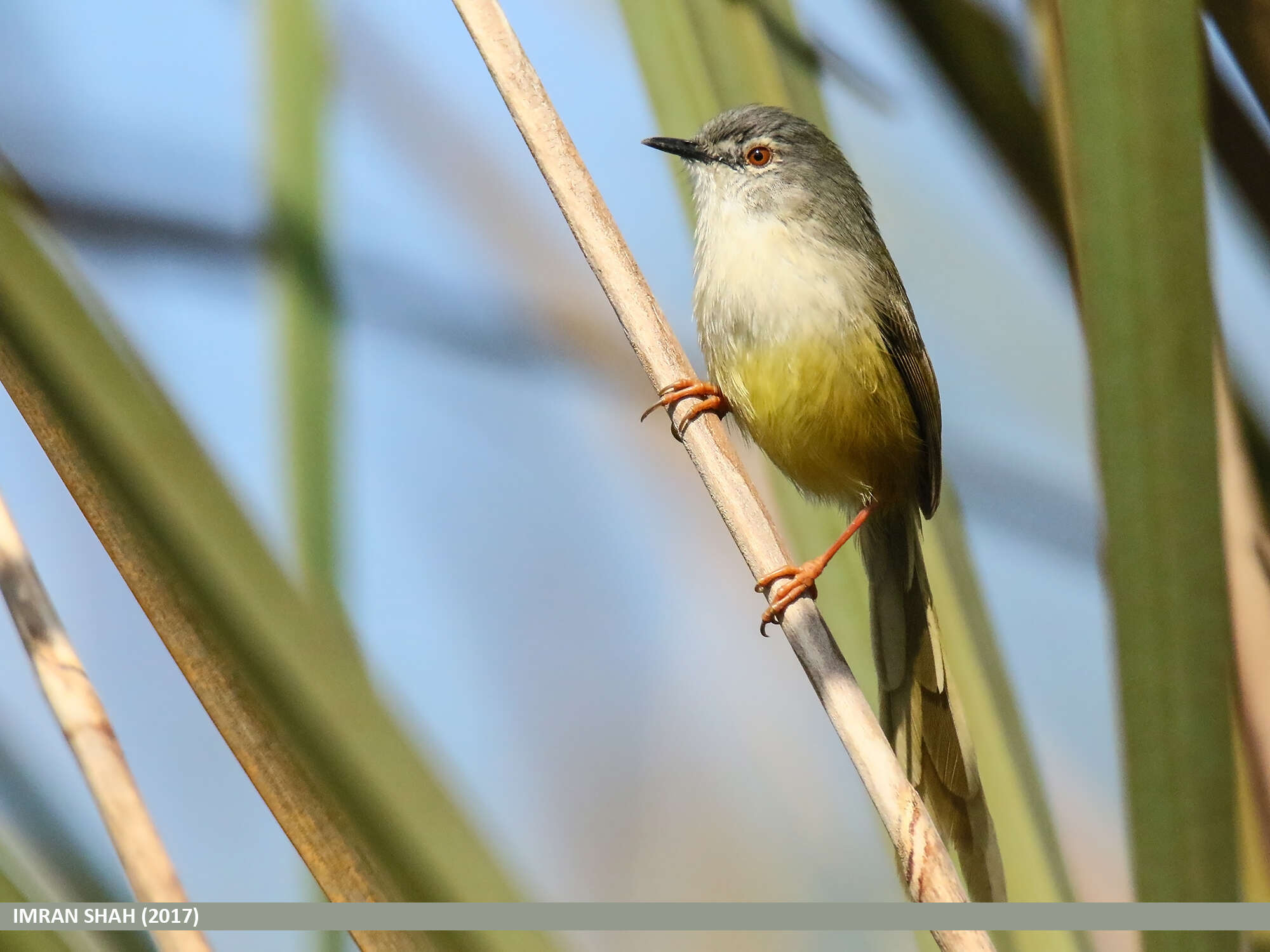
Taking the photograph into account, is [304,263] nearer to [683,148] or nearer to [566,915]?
[683,148]

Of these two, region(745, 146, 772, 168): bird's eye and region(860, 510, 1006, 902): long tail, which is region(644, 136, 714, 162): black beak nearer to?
region(745, 146, 772, 168): bird's eye

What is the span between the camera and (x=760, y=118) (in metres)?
1.48

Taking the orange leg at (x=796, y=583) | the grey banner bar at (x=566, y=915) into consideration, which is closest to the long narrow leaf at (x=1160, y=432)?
the grey banner bar at (x=566, y=915)

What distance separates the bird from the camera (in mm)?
1355

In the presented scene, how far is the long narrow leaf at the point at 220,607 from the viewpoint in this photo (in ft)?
2.14

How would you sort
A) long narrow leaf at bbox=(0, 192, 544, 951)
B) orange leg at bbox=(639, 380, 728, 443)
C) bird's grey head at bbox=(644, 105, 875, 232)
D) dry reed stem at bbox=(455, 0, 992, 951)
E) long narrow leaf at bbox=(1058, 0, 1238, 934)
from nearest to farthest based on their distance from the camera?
long narrow leaf at bbox=(1058, 0, 1238, 934)
long narrow leaf at bbox=(0, 192, 544, 951)
dry reed stem at bbox=(455, 0, 992, 951)
orange leg at bbox=(639, 380, 728, 443)
bird's grey head at bbox=(644, 105, 875, 232)

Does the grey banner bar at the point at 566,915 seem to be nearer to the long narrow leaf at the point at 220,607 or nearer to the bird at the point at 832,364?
the long narrow leaf at the point at 220,607

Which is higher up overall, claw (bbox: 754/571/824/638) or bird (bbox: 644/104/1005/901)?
bird (bbox: 644/104/1005/901)

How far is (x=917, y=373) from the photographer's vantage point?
1517mm

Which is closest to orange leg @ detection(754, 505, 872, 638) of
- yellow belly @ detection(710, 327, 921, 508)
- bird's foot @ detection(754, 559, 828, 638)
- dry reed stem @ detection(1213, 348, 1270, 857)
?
bird's foot @ detection(754, 559, 828, 638)

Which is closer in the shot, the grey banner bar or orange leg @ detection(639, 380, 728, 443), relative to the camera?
the grey banner bar

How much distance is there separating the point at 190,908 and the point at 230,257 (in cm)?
71

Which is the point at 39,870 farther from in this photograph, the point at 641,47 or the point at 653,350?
the point at 641,47

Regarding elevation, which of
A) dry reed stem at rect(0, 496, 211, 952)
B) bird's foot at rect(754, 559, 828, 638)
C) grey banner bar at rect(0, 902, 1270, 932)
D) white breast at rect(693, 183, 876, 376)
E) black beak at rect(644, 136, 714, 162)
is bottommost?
grey banner bar at rect(0, 902, 1270, 932)
